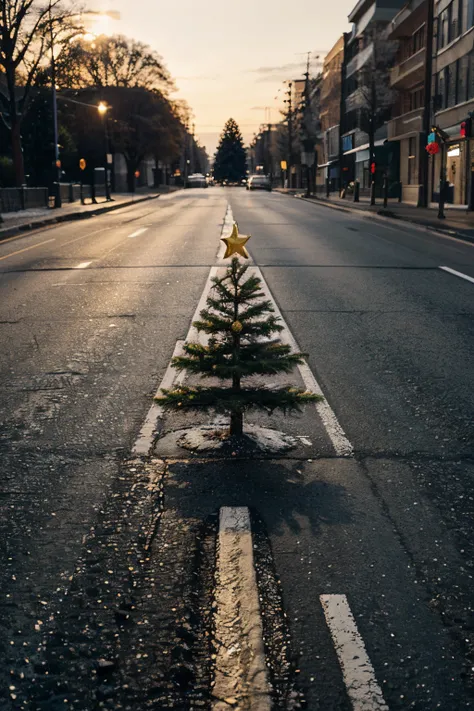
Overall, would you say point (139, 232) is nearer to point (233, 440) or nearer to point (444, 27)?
point (233, 440)

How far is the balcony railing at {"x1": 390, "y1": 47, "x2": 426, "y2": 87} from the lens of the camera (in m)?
47.8

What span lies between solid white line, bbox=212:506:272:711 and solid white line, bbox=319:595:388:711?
0.90 feet

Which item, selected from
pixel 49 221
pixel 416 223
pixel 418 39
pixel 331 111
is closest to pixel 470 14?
pixel 418 39

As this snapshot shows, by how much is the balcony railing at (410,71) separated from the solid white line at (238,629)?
156 ft

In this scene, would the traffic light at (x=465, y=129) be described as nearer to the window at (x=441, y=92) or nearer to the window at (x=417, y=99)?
the window at (x=441, y=92)

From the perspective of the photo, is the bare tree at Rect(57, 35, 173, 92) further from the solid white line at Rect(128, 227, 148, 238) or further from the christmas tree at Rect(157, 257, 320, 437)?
the christmas tree at Rect(157, 257, 320, 437)

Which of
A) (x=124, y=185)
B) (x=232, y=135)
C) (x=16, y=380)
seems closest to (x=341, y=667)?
(x=16, y=380)

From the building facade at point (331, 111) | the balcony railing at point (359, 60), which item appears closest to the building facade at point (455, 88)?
the balcony railing at point (359, 60)

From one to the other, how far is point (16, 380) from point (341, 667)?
5011 mm

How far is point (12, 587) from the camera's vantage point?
11.5 feet

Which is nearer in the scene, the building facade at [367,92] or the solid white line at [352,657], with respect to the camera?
the solid white line at [352,657]

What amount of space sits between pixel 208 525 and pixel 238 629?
1.04m

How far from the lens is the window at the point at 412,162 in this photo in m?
51.0

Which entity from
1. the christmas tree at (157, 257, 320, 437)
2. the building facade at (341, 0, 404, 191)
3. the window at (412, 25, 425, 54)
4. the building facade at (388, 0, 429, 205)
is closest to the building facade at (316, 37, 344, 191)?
the building facade at (341, 0, 404, 191)
